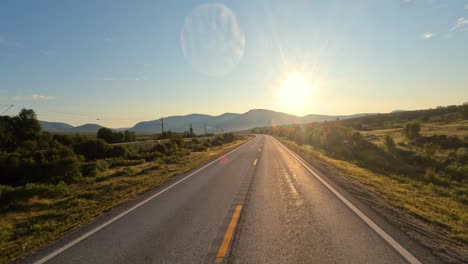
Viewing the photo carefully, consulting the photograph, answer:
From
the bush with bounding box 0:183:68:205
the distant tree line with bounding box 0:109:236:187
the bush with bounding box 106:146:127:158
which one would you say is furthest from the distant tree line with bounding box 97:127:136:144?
the bush with bounding box 0:183:68:205

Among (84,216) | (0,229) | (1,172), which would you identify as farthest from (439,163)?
(1,172)

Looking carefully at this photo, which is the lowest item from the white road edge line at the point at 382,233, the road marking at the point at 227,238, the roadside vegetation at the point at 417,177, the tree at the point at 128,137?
the roadside vegetation at the point at 417,177

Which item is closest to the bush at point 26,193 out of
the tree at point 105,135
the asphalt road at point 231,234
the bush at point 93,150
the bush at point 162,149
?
the asphalt road at point 231,234

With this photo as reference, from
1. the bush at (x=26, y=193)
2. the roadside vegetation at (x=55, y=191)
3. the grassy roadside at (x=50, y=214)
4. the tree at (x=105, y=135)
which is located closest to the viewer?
the grassy roadside at (x=50, y=214)

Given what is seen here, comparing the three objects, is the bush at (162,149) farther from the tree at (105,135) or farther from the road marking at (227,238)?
the road marking at (227,238)

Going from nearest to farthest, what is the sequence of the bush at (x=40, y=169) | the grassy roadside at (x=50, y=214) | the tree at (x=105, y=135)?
1. the grassy roadside at (x=50, y=214)
2. the bush at (x=40, y=169)
3. the tree at (x=105, y=135)

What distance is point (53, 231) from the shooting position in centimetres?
675

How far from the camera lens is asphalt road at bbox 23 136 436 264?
15.8 ft

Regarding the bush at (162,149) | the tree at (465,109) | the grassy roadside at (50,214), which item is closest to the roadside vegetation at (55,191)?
the grassy roadside at (50,214)

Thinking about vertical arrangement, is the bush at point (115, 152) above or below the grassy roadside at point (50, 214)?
above

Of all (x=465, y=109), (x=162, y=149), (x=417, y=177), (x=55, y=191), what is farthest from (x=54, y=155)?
(x=465, y=109)

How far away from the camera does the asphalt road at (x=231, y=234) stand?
4824 millimetres

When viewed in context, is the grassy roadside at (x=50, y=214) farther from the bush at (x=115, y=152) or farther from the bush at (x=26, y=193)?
the bush at (x=115, y=152)

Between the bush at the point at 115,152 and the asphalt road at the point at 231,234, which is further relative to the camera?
the bush at the point at 115,152
